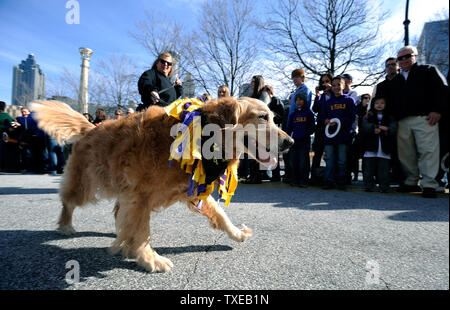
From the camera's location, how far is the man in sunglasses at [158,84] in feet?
12.5

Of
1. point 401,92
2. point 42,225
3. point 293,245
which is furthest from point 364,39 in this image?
point 42,225

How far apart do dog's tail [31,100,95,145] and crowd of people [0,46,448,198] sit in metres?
0.88

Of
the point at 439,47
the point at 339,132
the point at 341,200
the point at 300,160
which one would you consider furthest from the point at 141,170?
the point at 339,132

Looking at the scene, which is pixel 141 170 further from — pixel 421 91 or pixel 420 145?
pixel 421 91

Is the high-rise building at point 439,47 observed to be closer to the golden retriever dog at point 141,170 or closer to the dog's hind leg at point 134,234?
the golden retriever dog at point 141,170

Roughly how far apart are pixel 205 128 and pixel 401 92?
1.72m

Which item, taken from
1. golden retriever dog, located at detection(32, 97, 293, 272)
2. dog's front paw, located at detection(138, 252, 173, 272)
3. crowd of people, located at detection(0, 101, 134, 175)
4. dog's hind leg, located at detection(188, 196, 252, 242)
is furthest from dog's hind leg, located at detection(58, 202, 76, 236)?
crowd of people, located at detection(0, 101, 134, 175)

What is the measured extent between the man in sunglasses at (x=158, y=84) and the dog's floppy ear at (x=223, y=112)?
1.69 meters

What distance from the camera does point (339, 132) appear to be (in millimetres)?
5699

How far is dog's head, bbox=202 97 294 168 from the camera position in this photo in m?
2.26

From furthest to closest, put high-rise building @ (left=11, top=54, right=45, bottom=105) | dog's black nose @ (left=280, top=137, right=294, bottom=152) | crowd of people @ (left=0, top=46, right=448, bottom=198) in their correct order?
high-rise building @ (left=11, top=54, right=45, bottom=105) → dog's black nose @ (left=280, top=137, right=294, bottom=152) → crowd of people @ (left=0, top=46, right=448, bottom=198)

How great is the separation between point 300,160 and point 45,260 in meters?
5.38

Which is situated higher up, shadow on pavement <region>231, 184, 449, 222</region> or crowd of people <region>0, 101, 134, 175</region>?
crowd of people <region>0, 101, 134, 175</region>
